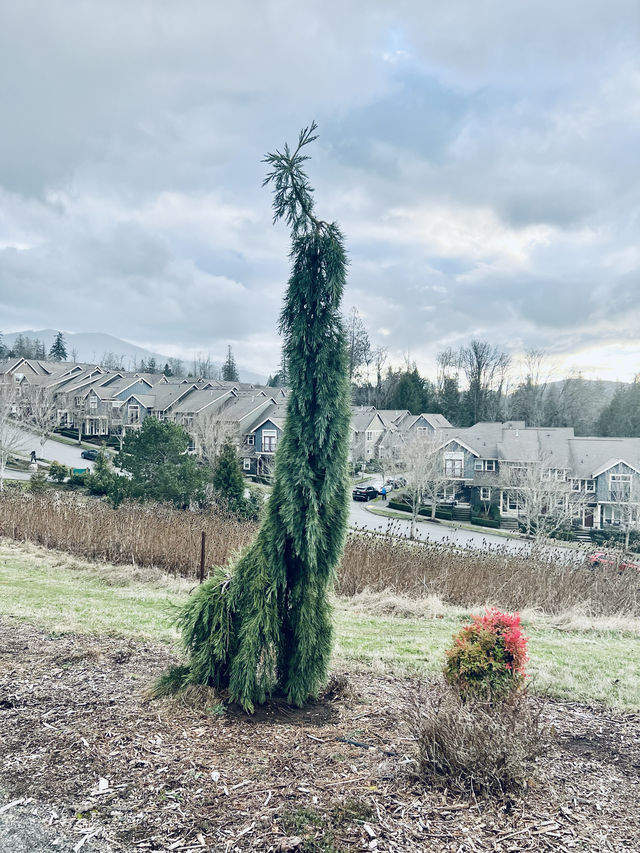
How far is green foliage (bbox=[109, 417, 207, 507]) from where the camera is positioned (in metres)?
20.1

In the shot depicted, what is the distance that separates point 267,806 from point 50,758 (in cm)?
145

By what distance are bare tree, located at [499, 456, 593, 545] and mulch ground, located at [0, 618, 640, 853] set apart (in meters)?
19.5

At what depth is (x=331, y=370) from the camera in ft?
14.4

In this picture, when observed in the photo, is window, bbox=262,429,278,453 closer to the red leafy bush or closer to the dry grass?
the dry grass

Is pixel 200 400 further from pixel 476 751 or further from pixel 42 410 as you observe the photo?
pixel 476 751

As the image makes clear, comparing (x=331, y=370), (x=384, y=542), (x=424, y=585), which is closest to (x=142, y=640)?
(x=331, y=370)

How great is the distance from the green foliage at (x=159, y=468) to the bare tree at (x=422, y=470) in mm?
11800

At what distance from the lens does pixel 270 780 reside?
3.17 metres

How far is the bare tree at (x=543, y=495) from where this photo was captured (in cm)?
2614

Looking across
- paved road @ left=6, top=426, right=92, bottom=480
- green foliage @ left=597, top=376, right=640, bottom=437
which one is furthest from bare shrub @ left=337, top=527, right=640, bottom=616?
green foliage @ left=597, top=376, right=640, bottom=437

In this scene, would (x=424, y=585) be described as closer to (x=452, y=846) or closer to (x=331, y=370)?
(x=331, y=370)

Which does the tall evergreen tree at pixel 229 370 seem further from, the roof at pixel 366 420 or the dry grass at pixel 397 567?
the dry grass at pixel 397 567

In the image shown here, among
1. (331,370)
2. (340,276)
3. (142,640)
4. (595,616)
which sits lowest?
(595,616)

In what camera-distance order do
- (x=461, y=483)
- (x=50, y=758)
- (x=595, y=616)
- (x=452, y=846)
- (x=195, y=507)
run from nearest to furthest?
1. (x=452, y=846)
2. (x=50, y=758)
3. (x=595, y=616)
4. (x=195, y=507)
5. (x=461, y=483)
